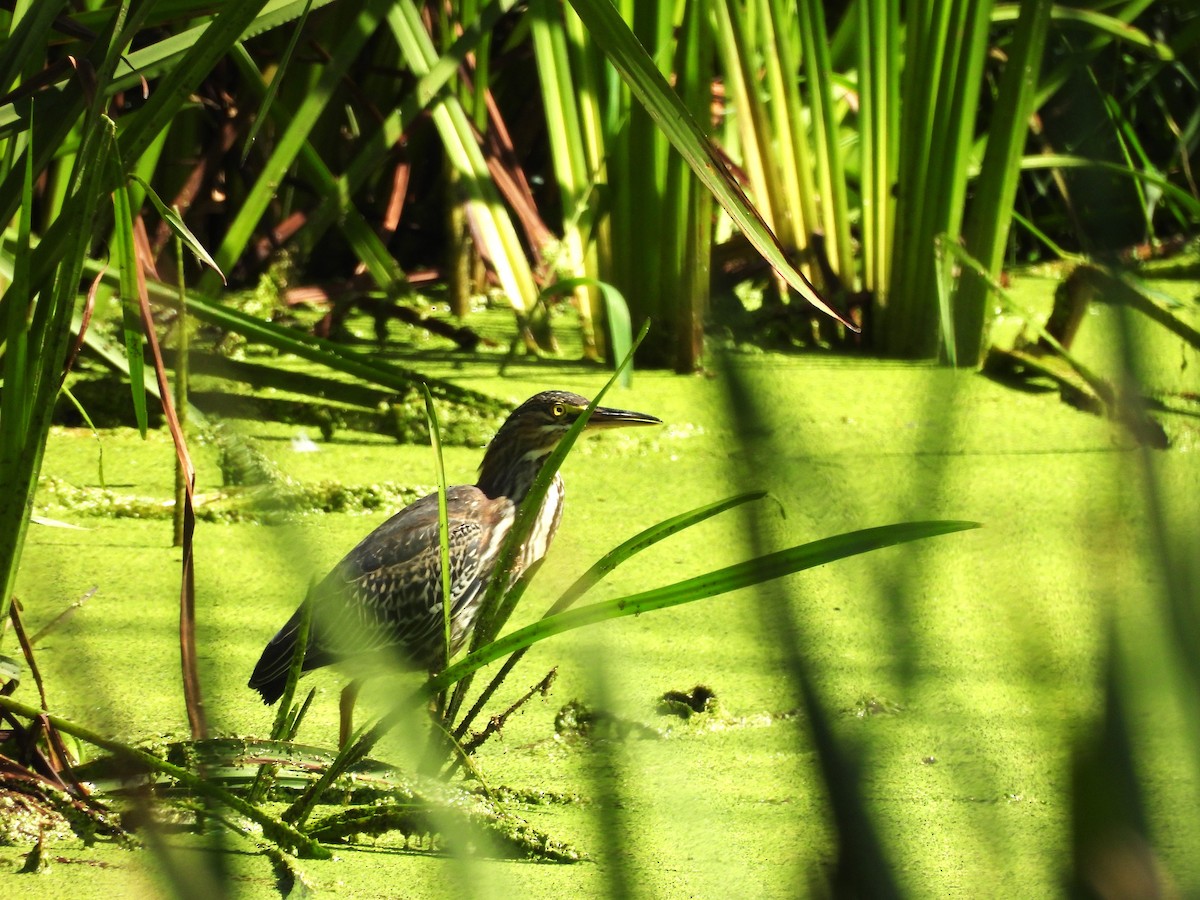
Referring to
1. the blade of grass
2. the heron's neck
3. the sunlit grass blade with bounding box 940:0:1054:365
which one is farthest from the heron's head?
the blade of grass

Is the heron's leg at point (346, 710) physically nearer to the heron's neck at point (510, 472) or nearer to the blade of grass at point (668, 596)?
the blade of grass at point (668, 596)

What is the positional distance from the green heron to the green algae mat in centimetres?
8

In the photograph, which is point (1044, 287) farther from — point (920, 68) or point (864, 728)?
point (864, 728)

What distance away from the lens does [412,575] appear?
2193 millimetres

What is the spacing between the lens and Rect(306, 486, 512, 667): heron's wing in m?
2.14

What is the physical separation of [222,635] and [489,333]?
1.60 m

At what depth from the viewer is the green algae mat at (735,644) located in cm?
58

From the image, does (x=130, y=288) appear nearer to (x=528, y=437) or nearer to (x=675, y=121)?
(x=675, y=121)

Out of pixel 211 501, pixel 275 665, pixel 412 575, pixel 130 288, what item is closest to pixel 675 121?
pixel 130 288

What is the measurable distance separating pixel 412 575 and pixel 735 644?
52 cm

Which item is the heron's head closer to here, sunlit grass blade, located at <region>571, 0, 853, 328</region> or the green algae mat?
the green algae mat

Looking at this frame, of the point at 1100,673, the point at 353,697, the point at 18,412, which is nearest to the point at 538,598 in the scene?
the point at 353,697

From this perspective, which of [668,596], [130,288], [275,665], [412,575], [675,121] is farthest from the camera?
[412,575]

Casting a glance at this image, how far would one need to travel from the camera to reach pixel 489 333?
3637 millimetres
